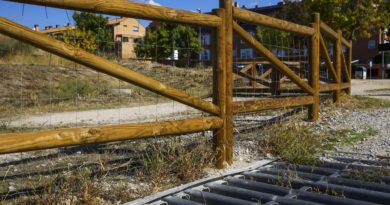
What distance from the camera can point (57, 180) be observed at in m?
3.67

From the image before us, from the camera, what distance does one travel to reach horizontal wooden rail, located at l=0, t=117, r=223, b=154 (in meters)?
3.05

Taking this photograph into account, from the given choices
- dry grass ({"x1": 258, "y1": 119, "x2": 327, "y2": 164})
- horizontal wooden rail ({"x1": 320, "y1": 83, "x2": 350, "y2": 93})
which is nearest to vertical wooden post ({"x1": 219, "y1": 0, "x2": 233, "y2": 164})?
dry grass ({"x1": 258, "y1": 119, "x2": 327, "y2": 164})

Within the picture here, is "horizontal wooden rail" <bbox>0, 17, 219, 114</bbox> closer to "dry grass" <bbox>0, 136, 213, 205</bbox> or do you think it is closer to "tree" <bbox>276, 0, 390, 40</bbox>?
"dry grass" <bbox>0, 136, 213, 205</bbox>

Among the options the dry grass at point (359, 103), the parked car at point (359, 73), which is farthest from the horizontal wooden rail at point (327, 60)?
the parked car at point (359, 73)

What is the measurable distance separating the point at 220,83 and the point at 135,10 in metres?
1.28

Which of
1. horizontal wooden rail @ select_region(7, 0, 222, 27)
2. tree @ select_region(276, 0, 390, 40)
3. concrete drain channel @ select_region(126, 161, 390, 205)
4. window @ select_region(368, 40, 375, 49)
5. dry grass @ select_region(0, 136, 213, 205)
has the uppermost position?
window @ select_region(368, 40, 375, 49)

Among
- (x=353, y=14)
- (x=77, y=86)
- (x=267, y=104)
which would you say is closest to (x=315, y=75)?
(x=267, y=104)

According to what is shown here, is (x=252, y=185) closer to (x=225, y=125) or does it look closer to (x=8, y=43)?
(x=225, y=125)

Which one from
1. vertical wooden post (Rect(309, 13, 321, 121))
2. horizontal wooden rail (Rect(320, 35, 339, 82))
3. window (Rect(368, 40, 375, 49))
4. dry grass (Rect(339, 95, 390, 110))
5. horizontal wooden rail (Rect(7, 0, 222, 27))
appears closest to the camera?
horizontal wooden rail (Rect(7, 0, 222, 27))

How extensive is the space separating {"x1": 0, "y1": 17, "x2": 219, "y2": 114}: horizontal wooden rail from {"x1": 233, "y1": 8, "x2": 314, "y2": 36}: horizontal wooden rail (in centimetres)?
137

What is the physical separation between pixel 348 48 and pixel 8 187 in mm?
11234

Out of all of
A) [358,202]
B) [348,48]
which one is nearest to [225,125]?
[358,202]

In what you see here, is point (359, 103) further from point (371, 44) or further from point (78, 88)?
point (371, 44)

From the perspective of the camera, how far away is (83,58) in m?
3.40
